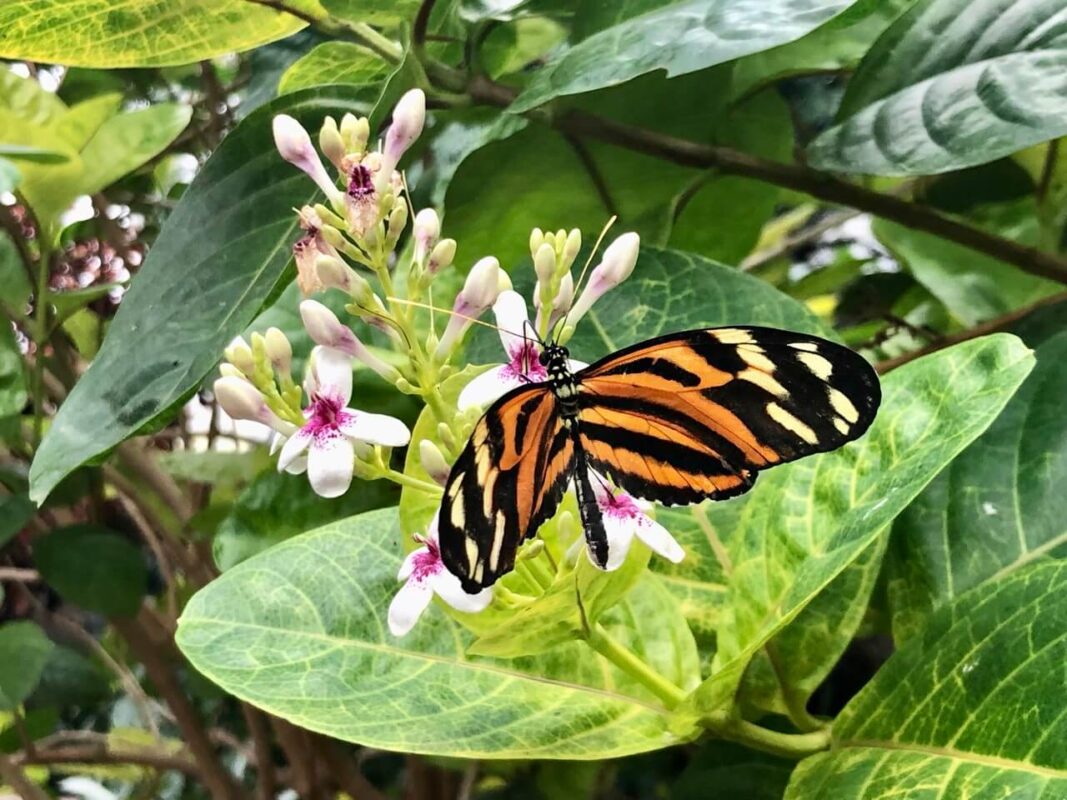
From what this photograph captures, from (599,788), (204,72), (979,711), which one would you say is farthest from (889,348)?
(204,72)

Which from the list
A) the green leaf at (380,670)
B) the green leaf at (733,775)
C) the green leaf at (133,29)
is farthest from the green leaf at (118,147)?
the green leaf at (733,775)

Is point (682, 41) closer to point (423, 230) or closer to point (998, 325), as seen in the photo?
point (423, 230)

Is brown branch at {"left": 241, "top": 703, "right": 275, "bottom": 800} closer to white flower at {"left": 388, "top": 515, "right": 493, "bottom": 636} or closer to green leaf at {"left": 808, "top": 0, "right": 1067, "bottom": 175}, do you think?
white flower at {"left": 388, "top": 515, "right": 493, "bottom": 636}

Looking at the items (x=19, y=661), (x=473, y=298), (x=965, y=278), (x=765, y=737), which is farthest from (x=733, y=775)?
(x=19, y=661)

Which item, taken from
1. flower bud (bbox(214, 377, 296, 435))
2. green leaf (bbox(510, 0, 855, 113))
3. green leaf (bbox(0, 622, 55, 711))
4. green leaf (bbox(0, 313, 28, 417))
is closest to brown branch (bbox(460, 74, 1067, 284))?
green leaf (bbox(510, 0, 855, 113))

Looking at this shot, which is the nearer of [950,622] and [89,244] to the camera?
[950,622]

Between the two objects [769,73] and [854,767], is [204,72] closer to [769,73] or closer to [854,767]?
[769,73]

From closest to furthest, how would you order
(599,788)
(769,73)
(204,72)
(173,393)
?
(173,393) < (769,73) < (599,788) < (204,72)
